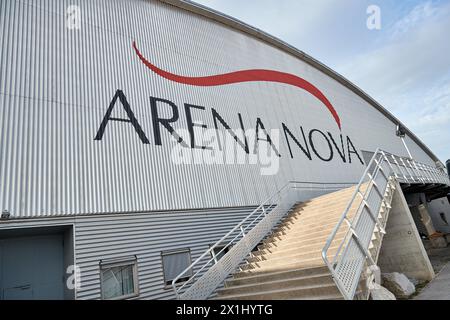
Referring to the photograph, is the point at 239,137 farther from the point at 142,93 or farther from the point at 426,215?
the point at 426,215

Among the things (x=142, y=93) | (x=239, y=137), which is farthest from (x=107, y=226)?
(x=239, y=137)

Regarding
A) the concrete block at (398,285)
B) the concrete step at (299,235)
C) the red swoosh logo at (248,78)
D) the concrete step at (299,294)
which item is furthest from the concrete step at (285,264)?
the red swoosh logo at (248,78)

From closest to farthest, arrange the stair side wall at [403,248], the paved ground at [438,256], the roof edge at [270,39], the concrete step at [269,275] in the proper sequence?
the concrete step at [269,275]
the stair side wall at [403,248]
the paved ground at [438,256]
the roof edge at [270,39]

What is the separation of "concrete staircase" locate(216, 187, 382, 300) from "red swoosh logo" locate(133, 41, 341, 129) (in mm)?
6748

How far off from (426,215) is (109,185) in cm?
1996

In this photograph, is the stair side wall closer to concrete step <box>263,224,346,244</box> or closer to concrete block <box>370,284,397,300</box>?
concrete step <box>263,224,346,244</box>

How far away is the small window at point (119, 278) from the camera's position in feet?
24.6

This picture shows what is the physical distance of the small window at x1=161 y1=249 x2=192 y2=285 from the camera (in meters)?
8.47

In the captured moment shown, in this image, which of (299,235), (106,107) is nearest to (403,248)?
(299,235)

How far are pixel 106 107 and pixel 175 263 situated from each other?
5.19 metres

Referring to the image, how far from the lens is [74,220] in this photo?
24.3 feet

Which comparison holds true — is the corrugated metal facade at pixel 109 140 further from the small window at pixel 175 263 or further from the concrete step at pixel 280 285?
the concrete step at pixel 280 285

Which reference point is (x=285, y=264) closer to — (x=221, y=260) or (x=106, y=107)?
(x=221, y=260)

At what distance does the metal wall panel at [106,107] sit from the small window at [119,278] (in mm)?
1375
